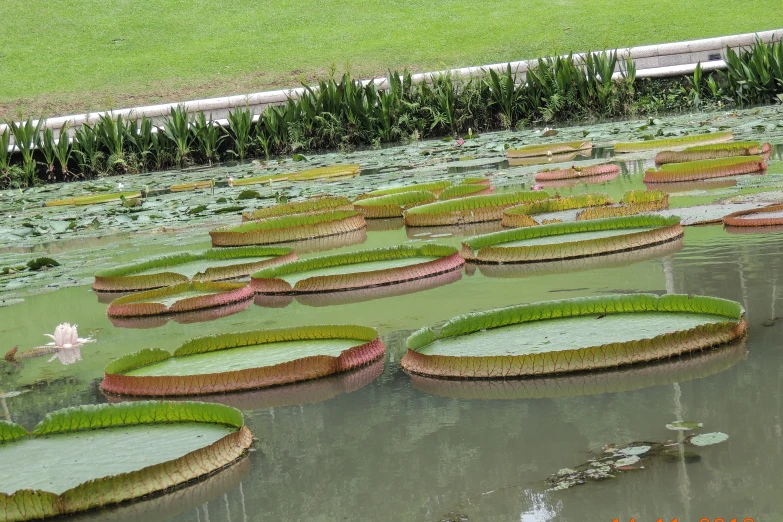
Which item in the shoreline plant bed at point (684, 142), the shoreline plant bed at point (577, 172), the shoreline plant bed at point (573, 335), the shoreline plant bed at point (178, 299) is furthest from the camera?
the shoreline plant bed at point (684, 142)

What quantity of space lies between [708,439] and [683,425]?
9 cm

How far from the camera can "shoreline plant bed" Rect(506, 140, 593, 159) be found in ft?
28.3

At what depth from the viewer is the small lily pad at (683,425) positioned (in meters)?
1.91

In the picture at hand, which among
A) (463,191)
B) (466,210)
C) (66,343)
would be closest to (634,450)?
(66,343)

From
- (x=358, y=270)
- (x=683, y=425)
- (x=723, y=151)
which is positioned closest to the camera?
(x=683, y=425)

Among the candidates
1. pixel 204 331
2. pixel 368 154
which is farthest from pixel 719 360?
pixel 368 154

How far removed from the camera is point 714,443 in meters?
1.81

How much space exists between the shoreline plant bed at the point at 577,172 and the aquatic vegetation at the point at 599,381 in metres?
4.24

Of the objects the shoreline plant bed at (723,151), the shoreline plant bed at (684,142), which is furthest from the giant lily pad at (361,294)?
the shoreline plant bed at (684,142)

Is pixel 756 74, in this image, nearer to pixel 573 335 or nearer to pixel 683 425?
pixel 573 335

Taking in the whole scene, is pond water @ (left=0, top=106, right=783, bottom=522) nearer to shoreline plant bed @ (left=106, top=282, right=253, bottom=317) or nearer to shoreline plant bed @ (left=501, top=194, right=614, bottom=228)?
shoreline plant bed @ (left=106, top=282, right=253, bottom=317)

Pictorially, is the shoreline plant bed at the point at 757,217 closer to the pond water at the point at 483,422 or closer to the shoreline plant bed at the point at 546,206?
the pond water at the point at 483,422

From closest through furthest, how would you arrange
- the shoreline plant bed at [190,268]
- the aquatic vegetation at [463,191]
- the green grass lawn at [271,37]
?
the shoreline plant bed at [190,268] → the aquatic vegetation at [463,191] → the green grass lawn at [271,37]

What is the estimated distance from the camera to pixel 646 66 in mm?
14016
